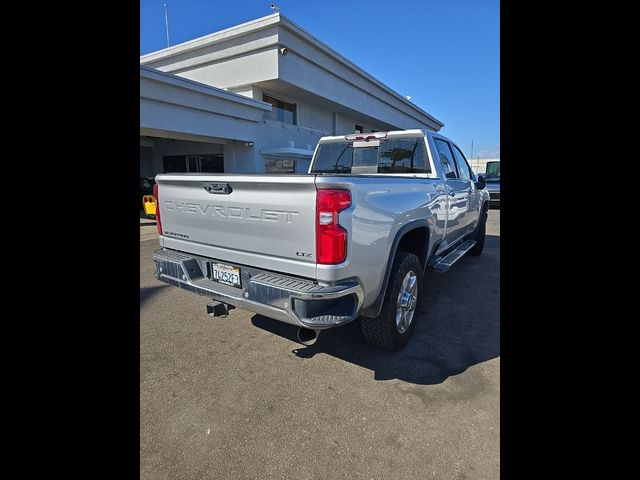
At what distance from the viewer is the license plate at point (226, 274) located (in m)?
2.75

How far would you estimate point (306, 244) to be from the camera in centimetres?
231

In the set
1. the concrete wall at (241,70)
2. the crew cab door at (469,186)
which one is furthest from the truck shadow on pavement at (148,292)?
the concrete wall at (241,70)

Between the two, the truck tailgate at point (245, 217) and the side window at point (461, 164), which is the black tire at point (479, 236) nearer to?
the side window at point (461, 164)

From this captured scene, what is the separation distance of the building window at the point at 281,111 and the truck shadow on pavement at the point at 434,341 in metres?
12.5

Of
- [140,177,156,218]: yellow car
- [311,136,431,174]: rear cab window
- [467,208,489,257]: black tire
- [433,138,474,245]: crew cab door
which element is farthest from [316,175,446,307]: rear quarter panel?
[140,177,156,218]: yellow car

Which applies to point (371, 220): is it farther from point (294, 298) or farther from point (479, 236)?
point (479, 236)

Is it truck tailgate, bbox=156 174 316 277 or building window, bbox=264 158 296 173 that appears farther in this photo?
building window, bbox=264 158 296 173

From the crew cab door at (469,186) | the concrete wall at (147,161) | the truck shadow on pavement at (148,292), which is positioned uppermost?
the concrete wall at (147,161)

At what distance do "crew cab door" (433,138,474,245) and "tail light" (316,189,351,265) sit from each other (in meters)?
2.42

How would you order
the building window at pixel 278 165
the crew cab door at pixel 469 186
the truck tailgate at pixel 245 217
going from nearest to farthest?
the truck tailgate at pixel 245 217 → the crew cab door at pixel 469 186 → the building window at pixel 278 165

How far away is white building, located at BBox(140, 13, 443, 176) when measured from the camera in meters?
10.7

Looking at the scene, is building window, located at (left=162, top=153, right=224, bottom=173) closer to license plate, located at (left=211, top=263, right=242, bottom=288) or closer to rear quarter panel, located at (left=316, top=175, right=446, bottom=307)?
license plate, located at (left=211, top=263, right=242, bottom=288)

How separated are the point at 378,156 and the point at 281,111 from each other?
42.0 feet
